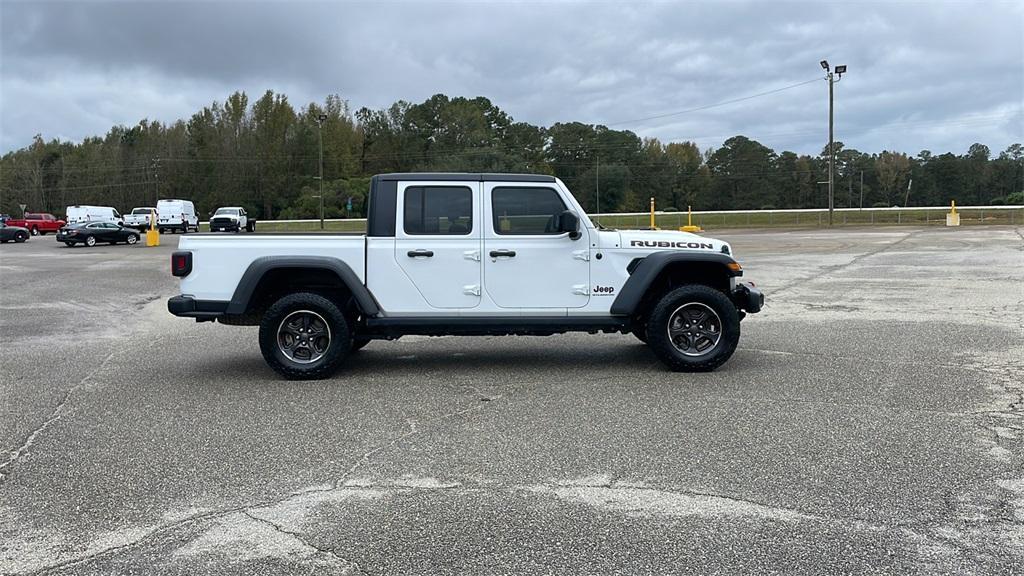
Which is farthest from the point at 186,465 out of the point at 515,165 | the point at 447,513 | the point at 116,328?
the point at 515,165

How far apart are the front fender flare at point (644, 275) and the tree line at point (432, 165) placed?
3403 inches

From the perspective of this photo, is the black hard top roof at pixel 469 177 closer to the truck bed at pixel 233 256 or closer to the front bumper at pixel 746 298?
the truck bed at pixel 233 256

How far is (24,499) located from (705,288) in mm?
5649

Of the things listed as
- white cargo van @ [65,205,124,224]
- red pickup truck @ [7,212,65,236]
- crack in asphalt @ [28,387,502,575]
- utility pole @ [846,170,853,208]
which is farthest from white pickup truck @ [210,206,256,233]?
utility pole @ [846,170,853,208]

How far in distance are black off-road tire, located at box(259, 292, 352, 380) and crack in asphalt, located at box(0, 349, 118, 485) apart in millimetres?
1680

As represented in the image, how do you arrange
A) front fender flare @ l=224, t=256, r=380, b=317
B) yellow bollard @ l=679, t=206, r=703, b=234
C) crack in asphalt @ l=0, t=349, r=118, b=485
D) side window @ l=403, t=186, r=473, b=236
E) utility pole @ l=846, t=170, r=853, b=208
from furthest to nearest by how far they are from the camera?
utility pole @ l=846, t=170, r=853, b=208
yellow bollard @ l=679, t=206, r=703, b=234
side window @ l=403, t=186, r=473, b=236
front fender flare @ l=224, t=256, r=380, b=317
crack in asphalt @ l=0, t=349, r=118, b=485

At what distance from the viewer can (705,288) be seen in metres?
7.75

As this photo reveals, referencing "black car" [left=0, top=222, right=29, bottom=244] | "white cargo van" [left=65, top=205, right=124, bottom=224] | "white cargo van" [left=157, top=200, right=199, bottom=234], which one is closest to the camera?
"black car" [left=0, top=222, right=29, bottom=244]

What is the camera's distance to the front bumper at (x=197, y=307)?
7551mm

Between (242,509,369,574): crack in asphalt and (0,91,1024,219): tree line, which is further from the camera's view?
(0,91,1024,219): tree line

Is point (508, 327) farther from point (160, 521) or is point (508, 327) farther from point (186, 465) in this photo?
point (160, 521)

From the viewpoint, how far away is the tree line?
329ft

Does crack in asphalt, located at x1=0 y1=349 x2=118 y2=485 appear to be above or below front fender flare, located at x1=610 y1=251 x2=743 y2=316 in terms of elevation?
below

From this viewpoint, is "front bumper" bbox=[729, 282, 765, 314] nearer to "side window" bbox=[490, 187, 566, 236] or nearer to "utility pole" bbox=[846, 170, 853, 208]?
"side window" bbox=[490, 187, 566, 236]
